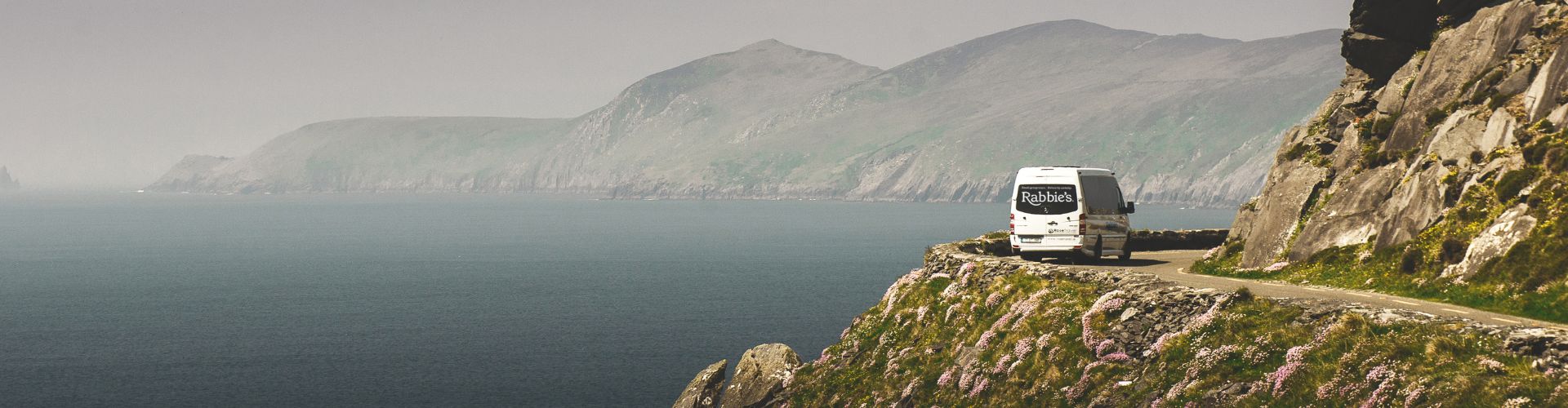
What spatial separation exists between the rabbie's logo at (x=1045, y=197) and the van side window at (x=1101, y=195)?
1.82 ft

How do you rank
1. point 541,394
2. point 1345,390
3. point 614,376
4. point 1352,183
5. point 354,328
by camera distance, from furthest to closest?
point 354,328
point 614,376
point 541,394
point 1352,183
point 1345,390

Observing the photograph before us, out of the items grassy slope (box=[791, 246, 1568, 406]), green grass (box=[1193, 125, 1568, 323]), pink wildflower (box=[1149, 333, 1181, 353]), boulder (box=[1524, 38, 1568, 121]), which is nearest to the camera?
grassy slope (box=[791, 246, 1568, 406])

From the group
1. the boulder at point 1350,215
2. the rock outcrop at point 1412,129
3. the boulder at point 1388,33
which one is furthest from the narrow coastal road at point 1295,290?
the boulder at point 1388,33

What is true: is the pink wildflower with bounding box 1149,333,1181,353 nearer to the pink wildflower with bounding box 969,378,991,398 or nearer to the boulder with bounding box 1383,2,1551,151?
the pink wildflower with bounding box 969,378,991,398

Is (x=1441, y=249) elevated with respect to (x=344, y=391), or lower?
elevated

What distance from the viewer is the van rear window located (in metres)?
32.1

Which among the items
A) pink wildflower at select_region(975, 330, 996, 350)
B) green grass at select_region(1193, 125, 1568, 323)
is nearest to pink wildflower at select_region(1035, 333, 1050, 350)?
pink wildflower at select_region(975, 330, 996, 350)

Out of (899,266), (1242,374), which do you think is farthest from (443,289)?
(1242,374)

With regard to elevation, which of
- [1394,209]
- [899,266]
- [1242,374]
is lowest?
[899,266]

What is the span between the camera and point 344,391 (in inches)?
2616

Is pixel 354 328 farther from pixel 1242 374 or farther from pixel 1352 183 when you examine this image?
pixel 1242 374

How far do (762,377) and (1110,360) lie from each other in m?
16.6

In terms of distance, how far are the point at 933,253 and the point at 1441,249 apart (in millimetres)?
16784

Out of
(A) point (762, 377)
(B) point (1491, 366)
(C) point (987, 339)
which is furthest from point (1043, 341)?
(A) point (762, 377)
